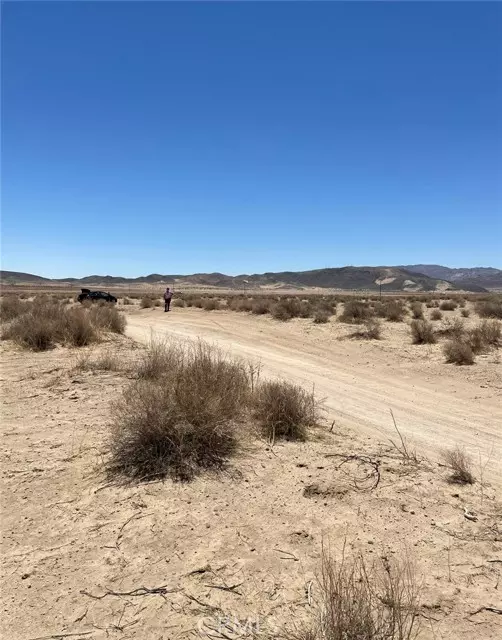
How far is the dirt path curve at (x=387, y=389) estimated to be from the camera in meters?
6.88

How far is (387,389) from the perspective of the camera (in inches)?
400

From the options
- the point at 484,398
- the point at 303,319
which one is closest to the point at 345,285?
the point at 303,319

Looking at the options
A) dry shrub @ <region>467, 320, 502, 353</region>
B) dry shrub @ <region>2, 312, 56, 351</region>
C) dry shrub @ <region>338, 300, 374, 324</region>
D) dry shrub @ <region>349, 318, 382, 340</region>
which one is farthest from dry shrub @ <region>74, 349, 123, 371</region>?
dry shrub @ <region>338, 300, 374, 324</region>

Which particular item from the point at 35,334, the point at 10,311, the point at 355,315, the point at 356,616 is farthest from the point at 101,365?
the point at 355,315

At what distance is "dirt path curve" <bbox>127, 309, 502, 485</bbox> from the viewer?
271 inches

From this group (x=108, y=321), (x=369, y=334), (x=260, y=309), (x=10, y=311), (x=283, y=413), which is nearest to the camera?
(x=283, y=413)

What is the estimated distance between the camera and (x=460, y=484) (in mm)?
4965

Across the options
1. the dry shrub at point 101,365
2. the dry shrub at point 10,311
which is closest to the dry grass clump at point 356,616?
the dry shrub at point 101,365

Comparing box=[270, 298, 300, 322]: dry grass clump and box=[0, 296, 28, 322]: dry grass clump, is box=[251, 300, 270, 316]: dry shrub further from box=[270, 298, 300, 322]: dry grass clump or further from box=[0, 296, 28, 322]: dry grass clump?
box=[0, 296, 28, 322]: dry grass clump

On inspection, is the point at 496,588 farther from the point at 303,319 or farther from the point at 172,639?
the point at 303,319

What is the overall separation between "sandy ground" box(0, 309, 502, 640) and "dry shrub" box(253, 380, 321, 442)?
0.91 ft

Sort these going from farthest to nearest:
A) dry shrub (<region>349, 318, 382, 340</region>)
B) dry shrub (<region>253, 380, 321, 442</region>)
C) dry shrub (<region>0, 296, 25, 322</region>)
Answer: dry shrub (<region>0, 296, 25, 322</region>)
dry shrub (<region>349, 318, 382, 340</region>)
dry shrub (<region>253, 380, 321, 442</region>)

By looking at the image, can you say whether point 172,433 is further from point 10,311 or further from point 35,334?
point 10,311

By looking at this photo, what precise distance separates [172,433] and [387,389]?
6.23 m
